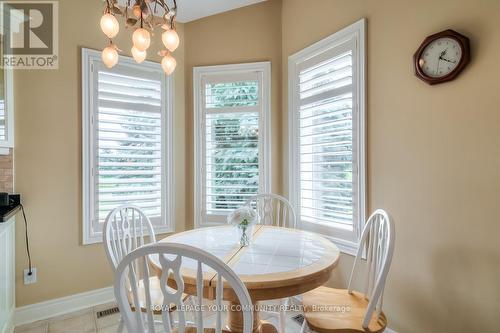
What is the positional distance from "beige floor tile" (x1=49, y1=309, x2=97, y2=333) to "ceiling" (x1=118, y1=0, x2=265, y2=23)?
2.89 metres

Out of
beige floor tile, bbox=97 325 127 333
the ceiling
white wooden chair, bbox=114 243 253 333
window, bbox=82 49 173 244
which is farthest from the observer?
the ceiling

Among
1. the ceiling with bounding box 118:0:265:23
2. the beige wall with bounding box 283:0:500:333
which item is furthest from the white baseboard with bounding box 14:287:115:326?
the ceiling with bounding box 118:0:265:23

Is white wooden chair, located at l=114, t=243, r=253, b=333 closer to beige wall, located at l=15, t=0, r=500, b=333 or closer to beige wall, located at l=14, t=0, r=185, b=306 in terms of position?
beige wall, located at l=15, t=0, r=500, b=333

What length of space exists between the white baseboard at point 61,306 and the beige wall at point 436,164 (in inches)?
95.7

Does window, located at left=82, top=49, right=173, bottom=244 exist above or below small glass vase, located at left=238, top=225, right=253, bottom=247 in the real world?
above

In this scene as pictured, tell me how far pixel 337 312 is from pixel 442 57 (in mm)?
1581

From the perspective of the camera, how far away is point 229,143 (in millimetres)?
3086

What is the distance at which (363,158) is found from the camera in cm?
217

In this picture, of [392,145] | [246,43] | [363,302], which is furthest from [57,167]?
[392,145]

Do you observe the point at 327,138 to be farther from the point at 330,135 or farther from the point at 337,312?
the point at 337,312

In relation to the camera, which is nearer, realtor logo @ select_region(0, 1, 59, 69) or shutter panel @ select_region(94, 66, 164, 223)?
realtor logo @ select_region(0, 1, 59, 69)

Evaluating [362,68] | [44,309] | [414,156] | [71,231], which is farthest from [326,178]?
[44,309]

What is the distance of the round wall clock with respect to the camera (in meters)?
1.57

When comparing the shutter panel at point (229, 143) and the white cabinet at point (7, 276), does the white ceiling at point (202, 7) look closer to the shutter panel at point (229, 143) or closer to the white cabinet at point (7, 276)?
the shutter panel at point (229, 143)
